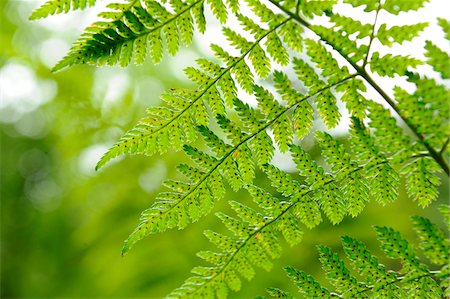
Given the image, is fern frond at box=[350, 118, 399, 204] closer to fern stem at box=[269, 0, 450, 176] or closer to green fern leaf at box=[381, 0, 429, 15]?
fern stem at box=[269, 0, 450, 176]

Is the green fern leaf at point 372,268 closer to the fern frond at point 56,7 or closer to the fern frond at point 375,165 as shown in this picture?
the fern frond at point 375,165

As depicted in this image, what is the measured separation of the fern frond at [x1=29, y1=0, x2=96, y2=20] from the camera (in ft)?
2.17

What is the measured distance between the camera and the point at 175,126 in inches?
29.8

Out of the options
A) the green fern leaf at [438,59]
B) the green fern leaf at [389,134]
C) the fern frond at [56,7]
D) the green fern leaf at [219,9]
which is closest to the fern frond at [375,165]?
the green fern leaf at [389,134]

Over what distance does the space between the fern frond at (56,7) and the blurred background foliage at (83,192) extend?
76.4 inches

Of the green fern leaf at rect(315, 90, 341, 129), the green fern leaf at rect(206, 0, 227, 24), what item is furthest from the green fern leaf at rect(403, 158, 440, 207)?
the green fern leaf at rect(206, 0, 227, 24)

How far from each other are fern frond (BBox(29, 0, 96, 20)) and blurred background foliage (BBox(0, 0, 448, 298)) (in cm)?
194

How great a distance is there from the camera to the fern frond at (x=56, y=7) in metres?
0.66

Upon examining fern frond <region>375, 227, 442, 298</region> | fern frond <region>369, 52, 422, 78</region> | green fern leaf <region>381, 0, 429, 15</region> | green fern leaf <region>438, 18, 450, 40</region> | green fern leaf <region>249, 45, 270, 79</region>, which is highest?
green fern leaf <region>249, 45, 270, 79</region>

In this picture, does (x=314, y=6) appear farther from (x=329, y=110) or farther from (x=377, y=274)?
(x=377, y=274)

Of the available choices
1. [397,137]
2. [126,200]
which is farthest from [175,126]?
[126,200]

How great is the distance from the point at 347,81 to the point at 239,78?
0.17 metres

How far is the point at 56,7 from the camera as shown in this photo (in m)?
0.68

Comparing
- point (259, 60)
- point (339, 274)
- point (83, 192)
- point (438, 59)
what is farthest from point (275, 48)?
point (83, 192)
